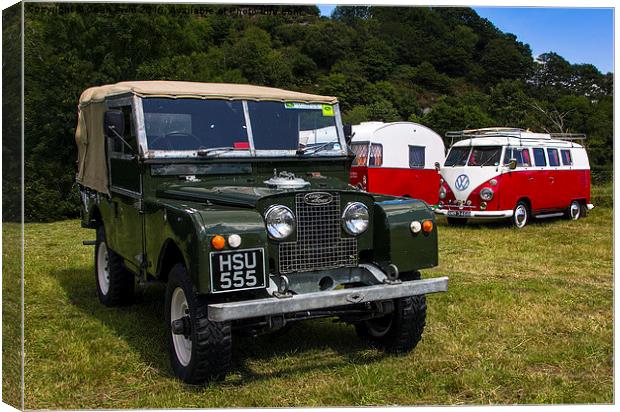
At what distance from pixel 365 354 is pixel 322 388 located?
0.89 metres

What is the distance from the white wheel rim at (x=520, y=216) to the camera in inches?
580

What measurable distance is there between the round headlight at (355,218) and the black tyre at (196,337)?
44.4 inches

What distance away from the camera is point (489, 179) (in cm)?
1434

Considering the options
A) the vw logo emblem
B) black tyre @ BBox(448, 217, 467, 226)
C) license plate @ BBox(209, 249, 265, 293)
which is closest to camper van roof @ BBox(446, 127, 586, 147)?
the vw logo emblem

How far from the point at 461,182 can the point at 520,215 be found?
5.06ft

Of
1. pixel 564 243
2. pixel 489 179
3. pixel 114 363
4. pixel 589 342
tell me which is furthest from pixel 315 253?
pixel 489 179

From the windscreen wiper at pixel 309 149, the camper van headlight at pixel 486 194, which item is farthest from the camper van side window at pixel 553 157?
the windscreen wiper at pixel 309 149

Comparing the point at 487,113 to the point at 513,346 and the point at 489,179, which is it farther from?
the point at 513,346

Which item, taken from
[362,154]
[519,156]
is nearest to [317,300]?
[519,156]

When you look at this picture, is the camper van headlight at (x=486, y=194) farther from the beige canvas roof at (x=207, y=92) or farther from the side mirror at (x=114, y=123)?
the side mirror at (x=114, y=123)

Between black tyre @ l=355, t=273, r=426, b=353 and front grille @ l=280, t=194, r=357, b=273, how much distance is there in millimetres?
607

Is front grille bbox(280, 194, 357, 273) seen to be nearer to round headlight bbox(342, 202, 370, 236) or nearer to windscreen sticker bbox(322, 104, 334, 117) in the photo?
round headlight bbox(342, 202, 370, 236)

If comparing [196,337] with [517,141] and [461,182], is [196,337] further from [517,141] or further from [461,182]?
[517,141]

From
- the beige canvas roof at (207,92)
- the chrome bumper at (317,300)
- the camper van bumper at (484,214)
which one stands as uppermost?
the beige canvas roof at (207,92)
